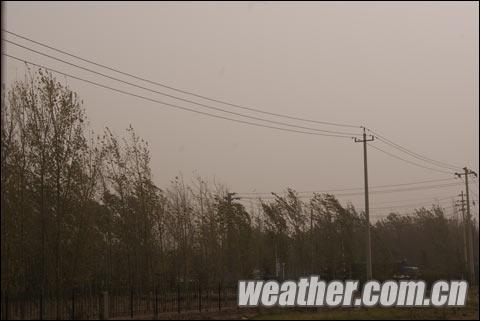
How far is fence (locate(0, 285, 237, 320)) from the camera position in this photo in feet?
70.1

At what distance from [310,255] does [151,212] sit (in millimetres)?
17043

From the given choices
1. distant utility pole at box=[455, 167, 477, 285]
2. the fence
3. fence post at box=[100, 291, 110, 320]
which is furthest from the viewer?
distant utility pole at box=[455, 167, 477, 285]

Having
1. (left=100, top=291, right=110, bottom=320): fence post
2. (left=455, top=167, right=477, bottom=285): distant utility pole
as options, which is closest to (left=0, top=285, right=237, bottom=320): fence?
(left=100, top=291, right=110, bottom=320): fence post

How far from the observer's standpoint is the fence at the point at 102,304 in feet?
70.1

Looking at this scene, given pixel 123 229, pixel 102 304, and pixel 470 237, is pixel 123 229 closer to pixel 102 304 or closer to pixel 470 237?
pixel 102 304

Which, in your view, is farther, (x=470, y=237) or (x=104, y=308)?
(x=470, y=237)

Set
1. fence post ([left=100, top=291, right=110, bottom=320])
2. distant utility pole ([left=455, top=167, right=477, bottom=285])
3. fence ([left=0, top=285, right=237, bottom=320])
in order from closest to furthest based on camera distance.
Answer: fence ([left=0, top=285, right=237, bottom=320]) < fence post ([left=100, top=291, right=110, bottom=320]) < distant utility pole ([left=455, top=167, right=477, bottom=285])

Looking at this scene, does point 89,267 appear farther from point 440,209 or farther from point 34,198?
point 440,209

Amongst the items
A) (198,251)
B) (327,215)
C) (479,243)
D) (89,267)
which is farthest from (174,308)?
(479,243)

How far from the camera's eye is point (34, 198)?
25.9 metres

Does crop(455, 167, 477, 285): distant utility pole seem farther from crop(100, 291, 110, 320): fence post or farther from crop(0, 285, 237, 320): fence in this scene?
crop(100, 291, 110, 320): fence post

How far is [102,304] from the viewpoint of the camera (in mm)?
23906

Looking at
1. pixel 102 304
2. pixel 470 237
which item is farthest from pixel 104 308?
pixel 470 237

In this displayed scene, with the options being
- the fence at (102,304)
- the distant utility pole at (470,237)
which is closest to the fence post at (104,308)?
the fence at (102,304)
